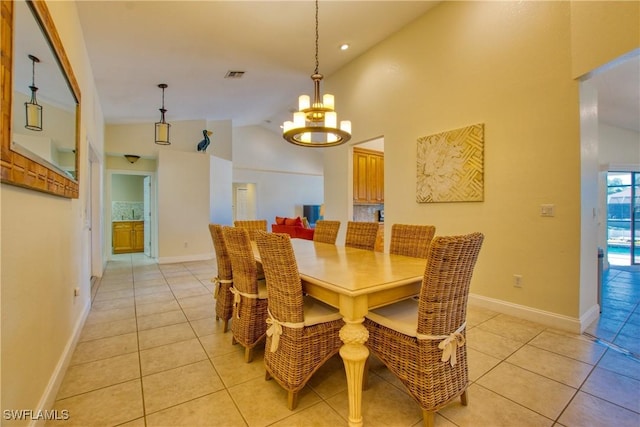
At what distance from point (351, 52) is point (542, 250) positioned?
3.83 m

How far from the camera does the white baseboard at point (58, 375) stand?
4.79 feet

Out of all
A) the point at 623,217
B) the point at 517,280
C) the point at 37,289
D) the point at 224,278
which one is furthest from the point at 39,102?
the point at 623,217

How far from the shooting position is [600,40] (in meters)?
2.29

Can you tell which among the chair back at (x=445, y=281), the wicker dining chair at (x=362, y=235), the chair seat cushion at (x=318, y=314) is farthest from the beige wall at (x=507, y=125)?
the chair seat cushion at (x=318, y=314)

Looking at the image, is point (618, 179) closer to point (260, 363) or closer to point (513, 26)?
point (513, 26)

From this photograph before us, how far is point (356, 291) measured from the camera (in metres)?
1.36

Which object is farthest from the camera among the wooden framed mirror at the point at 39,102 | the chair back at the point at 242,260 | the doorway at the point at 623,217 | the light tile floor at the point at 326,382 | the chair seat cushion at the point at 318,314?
the doorway at the point at 623,217

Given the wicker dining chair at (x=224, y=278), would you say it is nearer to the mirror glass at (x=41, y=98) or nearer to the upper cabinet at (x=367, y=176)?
the mirror glass at (x=41, y=98)

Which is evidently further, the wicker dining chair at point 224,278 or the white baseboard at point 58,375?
the wicker dining chair at point 224,278

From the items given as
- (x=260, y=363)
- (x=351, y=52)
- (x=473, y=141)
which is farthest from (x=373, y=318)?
(x=351, y=52)

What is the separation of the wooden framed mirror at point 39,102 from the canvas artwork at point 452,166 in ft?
11.6

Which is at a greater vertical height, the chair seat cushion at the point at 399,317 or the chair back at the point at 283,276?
the chair back at the point at 283,276

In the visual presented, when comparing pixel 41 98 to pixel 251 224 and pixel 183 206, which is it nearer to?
pixel 251 224

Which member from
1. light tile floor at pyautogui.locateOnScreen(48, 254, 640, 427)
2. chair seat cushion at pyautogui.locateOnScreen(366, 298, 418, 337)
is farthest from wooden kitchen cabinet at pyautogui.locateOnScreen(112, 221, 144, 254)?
chair seat cushion at pyautogui.locateOnScreen(366, 298, 418, 337)
